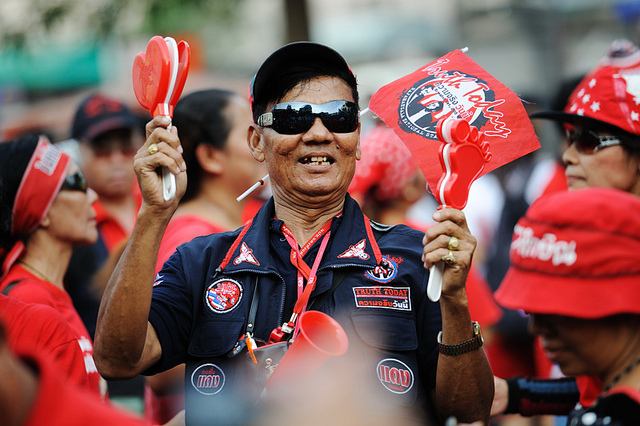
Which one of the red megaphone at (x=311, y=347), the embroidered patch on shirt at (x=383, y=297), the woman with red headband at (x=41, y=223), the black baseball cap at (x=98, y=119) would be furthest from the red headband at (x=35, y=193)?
the black baseball cap at (x=98, y=119)

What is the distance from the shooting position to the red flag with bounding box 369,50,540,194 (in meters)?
2.90

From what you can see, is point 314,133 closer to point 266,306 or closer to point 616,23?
point 266,306

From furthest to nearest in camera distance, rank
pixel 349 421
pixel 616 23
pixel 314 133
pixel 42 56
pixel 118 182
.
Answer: pixel 42 56
pixel 616 23
pixel 118 182
pixel 314 133
pixel 349 421

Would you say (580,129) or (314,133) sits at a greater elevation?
(314,133)

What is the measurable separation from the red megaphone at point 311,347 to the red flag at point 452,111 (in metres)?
0.80

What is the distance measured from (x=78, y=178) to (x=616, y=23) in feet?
48.8

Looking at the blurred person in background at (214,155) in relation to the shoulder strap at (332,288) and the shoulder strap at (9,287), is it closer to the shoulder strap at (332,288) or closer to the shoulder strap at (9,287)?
the shoulder strap at (9,287)

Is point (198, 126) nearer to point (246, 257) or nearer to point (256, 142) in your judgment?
point (256, 142)

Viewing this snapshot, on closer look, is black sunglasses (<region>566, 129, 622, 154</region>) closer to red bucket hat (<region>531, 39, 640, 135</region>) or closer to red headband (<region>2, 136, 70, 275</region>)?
red bucket hat (<region>531, 39, 640, 135</region>)

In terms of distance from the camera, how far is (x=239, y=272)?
279 centimetres

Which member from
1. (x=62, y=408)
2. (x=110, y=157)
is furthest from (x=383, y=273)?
(x=110, y=157)

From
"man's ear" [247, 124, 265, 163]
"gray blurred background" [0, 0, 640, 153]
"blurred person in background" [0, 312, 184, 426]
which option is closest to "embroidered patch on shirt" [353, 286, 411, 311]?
"man's ear" [247, 124, 265, 163]

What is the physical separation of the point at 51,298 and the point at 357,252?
4.92ft

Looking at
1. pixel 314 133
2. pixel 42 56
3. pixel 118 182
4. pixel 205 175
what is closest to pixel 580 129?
pixel 314 133
